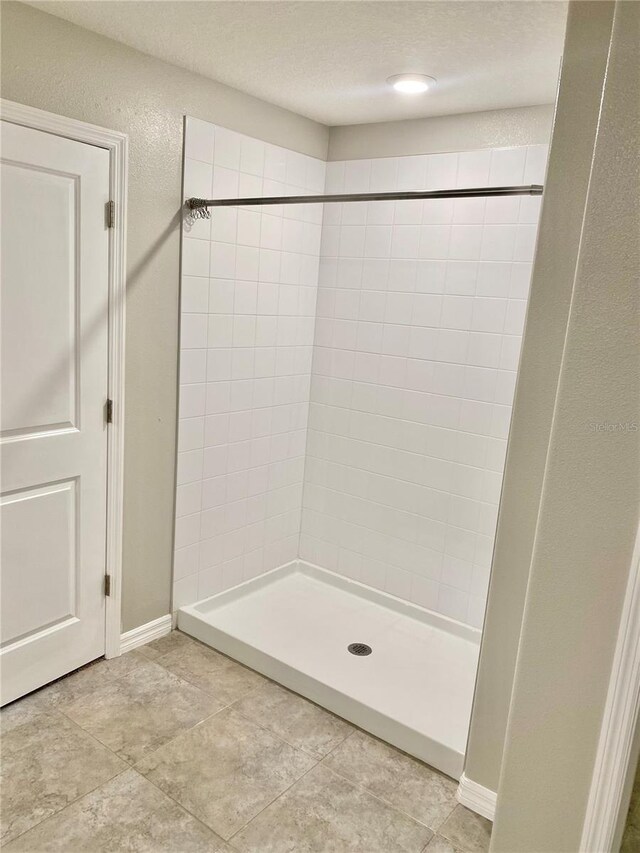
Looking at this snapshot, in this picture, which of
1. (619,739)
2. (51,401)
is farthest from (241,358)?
(619,739)

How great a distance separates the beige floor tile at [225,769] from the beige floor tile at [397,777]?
0.15 m

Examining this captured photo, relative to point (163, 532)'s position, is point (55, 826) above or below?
below

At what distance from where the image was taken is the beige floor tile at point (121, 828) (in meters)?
1.88

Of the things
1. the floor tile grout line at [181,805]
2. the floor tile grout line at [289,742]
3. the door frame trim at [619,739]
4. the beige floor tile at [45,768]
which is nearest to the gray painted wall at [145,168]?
the beige floor tile at [45,768]

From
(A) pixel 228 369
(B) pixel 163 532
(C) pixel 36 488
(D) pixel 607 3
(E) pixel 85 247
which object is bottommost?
(B) pixel 163 532

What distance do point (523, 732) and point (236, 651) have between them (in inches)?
60.3

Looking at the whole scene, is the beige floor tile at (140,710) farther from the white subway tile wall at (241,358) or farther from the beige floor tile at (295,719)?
the white subway tile wall at (241,358)

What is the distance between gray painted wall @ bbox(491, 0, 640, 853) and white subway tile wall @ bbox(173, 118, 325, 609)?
179 cm

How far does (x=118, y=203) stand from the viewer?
2.45 m

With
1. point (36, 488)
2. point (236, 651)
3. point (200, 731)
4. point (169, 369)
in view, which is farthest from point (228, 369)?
point (200, 731)

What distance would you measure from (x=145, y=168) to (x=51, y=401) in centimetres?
97

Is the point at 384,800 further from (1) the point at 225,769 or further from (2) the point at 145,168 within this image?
(2) the point at 145,168

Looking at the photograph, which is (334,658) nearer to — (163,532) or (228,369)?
(163,532)

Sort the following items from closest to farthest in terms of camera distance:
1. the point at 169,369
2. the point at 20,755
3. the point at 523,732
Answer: the point at 523,732 → the point at 20,755 → the point at 169,369
